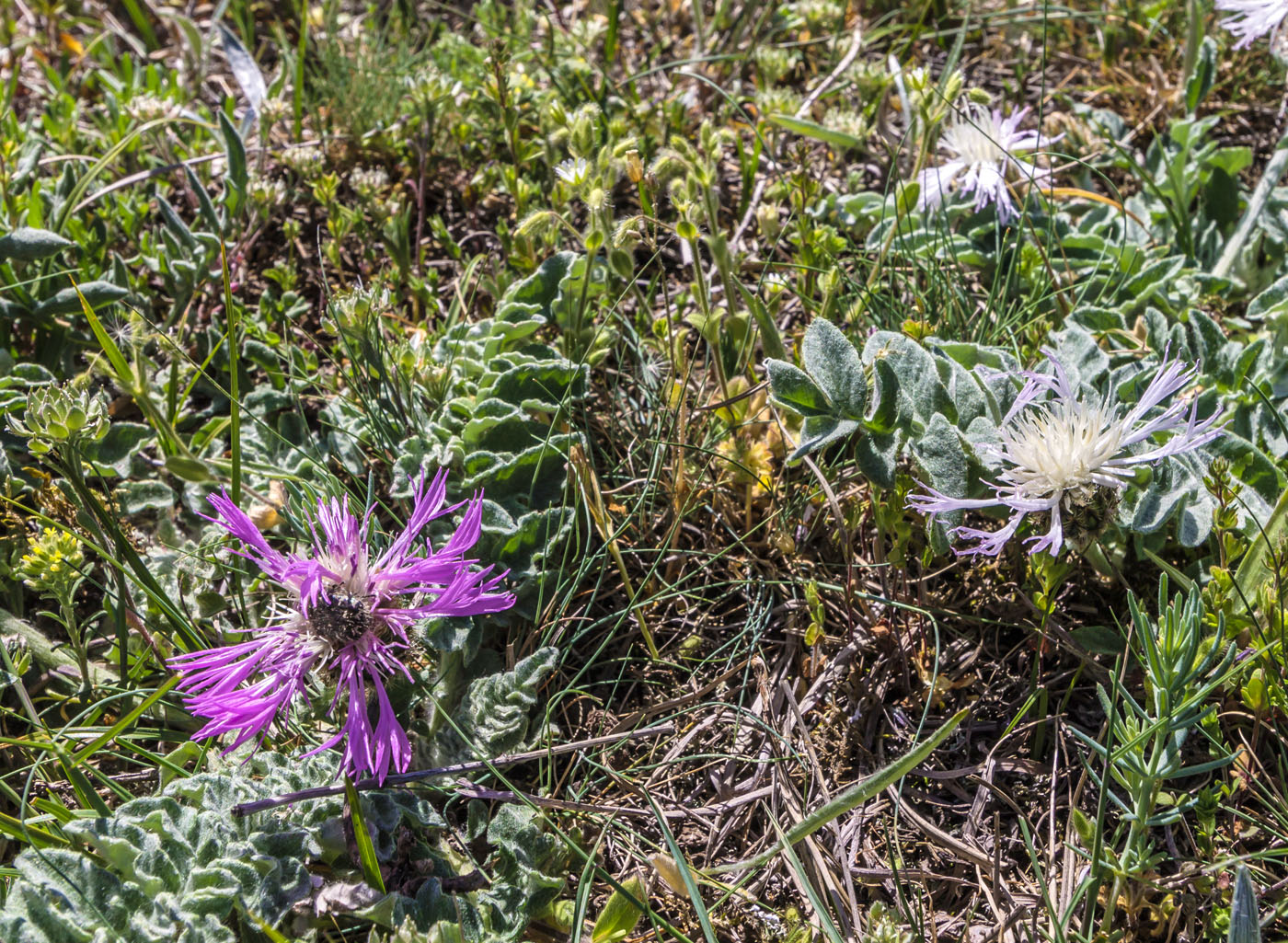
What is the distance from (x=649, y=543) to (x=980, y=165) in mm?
1185

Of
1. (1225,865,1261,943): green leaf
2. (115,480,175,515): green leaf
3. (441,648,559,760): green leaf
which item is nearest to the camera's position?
(1225,865,1261,943): green leaf

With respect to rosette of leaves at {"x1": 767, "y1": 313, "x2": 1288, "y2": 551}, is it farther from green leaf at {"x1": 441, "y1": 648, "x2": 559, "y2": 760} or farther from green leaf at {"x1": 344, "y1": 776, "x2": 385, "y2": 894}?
green leaf at {"x1": 344, "y1": 776, "x2": 385, "y2": 894}

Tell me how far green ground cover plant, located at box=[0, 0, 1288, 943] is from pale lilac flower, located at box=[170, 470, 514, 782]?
11 mm

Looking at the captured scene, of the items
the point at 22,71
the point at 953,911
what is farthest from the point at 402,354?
the point at 22,71

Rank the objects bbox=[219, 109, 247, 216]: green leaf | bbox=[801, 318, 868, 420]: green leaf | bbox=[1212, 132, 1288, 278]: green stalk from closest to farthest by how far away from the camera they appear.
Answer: bbox=[801, 318, 868, 420]: green leaf
bbox=[1212, 132, 1288, 278]: green stalk
bbox=[219, 109, 247, 216]: green leaf

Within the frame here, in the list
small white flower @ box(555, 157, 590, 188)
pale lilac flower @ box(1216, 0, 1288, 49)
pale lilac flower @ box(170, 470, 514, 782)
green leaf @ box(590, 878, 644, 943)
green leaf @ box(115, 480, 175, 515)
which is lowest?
green leaf @ box(590, 878, 644, 943)

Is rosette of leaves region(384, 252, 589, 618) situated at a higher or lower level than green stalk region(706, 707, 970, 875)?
higher

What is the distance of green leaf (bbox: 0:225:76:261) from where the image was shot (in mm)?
2209

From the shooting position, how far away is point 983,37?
3299mm

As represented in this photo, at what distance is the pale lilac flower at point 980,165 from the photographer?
2379 mm

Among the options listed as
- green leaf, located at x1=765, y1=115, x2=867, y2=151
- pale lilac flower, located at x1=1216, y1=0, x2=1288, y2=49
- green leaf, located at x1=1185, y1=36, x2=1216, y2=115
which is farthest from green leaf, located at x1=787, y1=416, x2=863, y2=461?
green leaf, located at x1=1185, y1=36, x2=1216, y2=115

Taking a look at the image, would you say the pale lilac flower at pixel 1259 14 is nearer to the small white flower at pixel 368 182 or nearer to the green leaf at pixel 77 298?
the small white flower at pixel 368 182

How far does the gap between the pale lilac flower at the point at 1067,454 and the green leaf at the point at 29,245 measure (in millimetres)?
1851

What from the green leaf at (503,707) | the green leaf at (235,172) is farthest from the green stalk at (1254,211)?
the green leaf at (235,172)
